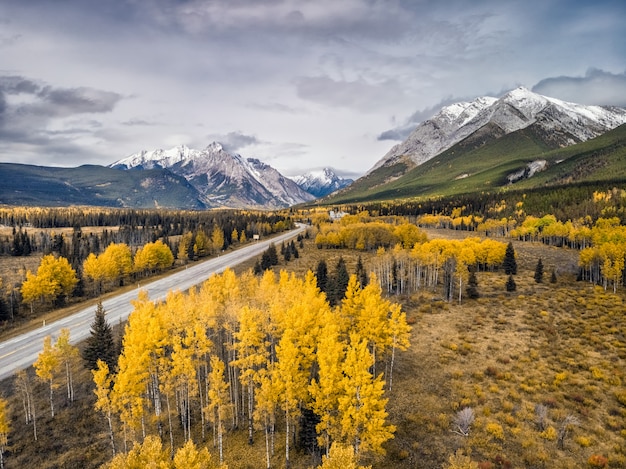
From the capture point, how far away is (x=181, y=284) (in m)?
97.9

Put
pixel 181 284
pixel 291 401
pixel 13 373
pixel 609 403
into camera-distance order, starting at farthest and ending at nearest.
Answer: pixel 181 284, pixel 13 373, pixel 609 403, pixel 291 401

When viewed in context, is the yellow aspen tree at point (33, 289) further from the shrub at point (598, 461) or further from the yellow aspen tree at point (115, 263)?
the shrub at point (598, 461)

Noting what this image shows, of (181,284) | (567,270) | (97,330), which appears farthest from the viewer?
(567,270)

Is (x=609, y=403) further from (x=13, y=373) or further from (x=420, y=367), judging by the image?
(x=13, y=373)

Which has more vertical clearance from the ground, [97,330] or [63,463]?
[97,330]

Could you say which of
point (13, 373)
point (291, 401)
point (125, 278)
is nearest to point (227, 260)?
point (125, 278)

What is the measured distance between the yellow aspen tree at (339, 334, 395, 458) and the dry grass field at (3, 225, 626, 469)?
4423 mm

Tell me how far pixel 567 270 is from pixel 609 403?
86.3 metres

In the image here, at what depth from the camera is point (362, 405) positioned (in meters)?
30.3

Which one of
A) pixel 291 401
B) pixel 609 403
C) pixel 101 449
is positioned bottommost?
pixel 101 449

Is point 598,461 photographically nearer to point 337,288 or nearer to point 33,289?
point 337,288

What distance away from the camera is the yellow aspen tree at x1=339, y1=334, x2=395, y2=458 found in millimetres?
29797

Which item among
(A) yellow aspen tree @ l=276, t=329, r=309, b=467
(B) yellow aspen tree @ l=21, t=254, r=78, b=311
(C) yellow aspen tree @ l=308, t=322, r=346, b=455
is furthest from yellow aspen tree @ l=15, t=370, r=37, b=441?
(B) yellow aspen tree @ l=21, t=254, r=78, b=311

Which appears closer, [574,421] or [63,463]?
[574,421]
